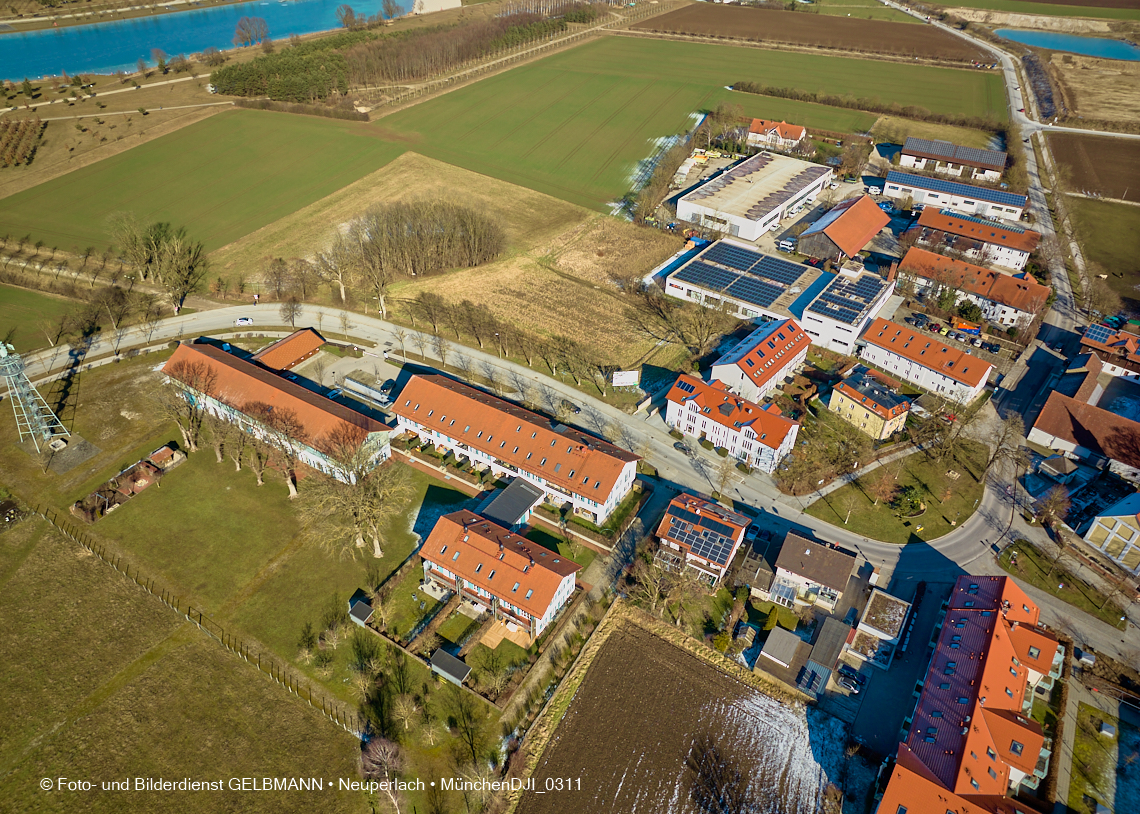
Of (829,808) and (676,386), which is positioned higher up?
(676,386)

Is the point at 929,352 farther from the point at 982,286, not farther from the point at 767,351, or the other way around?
the point at 982,286

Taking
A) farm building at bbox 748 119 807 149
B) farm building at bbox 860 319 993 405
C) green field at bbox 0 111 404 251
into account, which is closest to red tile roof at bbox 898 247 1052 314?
farm building at bbox 860 319 993 405

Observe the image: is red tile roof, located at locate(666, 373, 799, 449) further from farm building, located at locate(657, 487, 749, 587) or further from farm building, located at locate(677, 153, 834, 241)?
farm building, located at locate(677, 153, 834, 241)

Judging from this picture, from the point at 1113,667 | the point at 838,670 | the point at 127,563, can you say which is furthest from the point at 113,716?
the point at 1113,667

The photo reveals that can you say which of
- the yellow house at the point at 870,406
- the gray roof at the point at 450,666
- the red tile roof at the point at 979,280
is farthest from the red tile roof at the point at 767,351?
the gray roof at the point at 450,666

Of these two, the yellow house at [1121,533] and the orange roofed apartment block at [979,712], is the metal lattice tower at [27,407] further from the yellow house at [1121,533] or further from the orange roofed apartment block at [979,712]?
the yellow house at [1121,533]

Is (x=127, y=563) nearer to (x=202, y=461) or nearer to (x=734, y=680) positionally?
(x=202, y=461)
